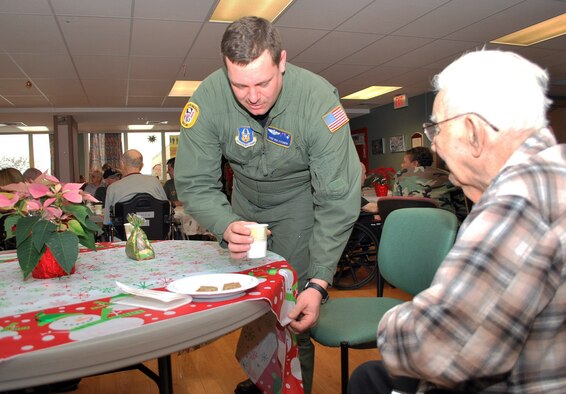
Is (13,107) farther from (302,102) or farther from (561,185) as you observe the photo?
(561,185)

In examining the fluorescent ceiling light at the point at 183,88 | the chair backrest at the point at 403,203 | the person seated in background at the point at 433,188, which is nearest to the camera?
the chair backrest at the point at 403,203

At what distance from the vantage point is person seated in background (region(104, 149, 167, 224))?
450 cm

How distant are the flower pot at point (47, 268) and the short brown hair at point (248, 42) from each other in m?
0.75

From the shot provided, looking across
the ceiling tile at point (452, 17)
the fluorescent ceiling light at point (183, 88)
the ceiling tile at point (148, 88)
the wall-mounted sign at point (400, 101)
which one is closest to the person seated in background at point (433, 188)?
the ceiling tile at point (452, 17)

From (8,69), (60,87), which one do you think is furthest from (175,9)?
(60,87)

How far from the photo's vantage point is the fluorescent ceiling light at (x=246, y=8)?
4.59m

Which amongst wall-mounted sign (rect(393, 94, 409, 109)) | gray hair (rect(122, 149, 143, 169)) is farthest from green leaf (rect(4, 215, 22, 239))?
wall-mounted sign (rect(393, 94, 409, 109))

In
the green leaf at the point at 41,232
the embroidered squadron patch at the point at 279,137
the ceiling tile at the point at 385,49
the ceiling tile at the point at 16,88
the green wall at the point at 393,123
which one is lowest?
the green leaf at the point at 41,232

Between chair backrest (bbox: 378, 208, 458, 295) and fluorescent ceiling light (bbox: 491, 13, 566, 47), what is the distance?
15.9ft

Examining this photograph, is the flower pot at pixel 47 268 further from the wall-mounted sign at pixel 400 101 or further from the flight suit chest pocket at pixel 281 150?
the wall-mounted sign at pixel 400 101

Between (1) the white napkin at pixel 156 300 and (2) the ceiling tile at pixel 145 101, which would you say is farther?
(2) the ceiling tile at pixel 145 101

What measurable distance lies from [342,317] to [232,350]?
4.31ft

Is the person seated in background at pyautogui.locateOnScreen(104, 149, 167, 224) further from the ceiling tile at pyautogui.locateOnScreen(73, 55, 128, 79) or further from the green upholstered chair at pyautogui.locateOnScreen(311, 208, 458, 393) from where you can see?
the green upholstered chair at pyautogui.locateOnScreen(311, 208, 458, 393)

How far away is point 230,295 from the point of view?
3.33ft
